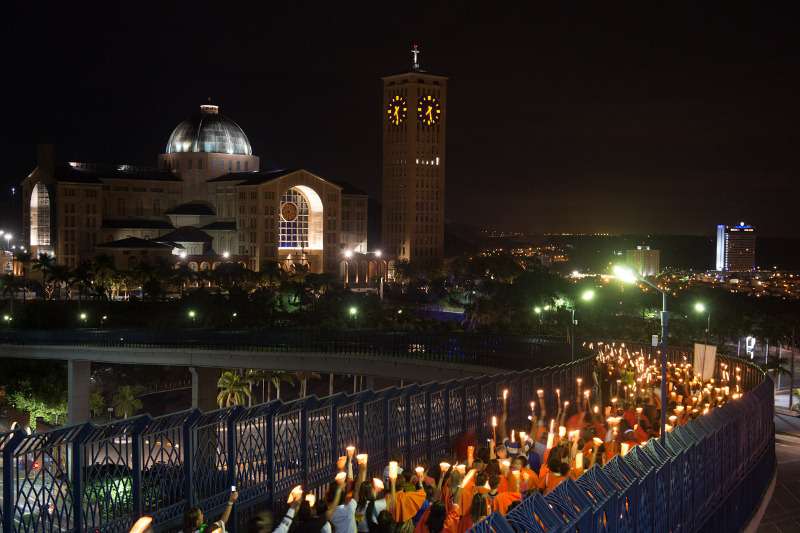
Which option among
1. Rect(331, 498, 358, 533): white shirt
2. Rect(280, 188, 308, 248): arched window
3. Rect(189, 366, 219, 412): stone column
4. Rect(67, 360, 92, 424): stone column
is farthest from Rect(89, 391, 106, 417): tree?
Rect(280, 188, 308, 248): arched window

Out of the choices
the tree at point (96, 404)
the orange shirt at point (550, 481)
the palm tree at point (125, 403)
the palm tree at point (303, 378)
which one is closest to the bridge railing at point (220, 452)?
the orange shirt at point (550, 481)

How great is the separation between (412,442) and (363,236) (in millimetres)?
103983

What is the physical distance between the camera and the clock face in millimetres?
130875

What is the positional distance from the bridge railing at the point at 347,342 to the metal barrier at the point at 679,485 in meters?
15.0

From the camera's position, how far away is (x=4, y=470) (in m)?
12.3

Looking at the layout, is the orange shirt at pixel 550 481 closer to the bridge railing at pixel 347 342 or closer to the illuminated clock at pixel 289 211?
the bridge railing at pixel 347 342

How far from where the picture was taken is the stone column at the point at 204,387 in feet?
160

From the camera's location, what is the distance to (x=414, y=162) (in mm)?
131125

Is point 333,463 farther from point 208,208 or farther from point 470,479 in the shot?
point 208,208

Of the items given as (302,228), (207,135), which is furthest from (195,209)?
(302,228)

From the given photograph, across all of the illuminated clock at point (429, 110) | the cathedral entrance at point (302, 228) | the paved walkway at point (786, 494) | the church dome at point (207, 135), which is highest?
the illuminated clock at point (429, 110)

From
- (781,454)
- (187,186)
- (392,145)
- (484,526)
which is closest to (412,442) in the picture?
(484,526)

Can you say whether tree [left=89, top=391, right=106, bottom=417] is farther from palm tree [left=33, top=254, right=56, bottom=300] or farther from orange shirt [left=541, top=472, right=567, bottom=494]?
orange shirt [left=541, top=472, right=567, bottom=494]

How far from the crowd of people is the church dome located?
98.1m
